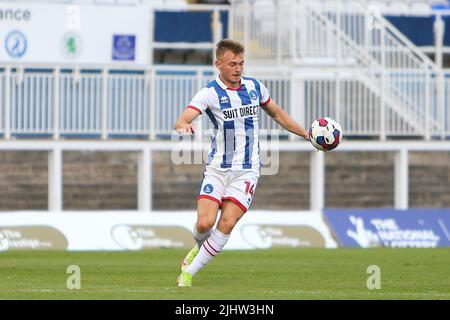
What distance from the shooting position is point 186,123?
1477cm

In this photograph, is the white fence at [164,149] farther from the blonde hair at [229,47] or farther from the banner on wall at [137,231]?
the blonde hair at [229,47]

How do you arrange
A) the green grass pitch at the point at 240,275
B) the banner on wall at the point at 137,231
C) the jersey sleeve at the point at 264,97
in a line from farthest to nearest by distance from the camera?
the banner on wall at the point at 137,231
the jersey sleeve at the point at 264,97
the green grass pitch at the point at 240,275

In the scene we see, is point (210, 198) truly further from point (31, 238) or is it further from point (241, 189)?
point (31, 238)

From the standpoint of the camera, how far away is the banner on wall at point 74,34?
28703 millimetres

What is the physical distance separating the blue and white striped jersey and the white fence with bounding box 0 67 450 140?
13094mm

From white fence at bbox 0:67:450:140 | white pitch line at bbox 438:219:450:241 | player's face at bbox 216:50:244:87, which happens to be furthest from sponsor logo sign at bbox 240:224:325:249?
player's face at bbox 216:50:244:87

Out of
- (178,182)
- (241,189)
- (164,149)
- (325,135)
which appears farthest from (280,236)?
(241,189)

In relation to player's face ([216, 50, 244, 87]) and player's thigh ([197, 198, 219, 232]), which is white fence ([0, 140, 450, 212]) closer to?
player's face ([216, 50, 244, 87])

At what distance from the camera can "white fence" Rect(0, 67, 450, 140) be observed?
93.6 feet

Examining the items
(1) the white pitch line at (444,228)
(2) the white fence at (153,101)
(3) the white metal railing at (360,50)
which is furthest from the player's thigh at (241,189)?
(3) the white metal railing at (360,50)

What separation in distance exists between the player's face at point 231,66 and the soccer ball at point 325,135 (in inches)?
41.6

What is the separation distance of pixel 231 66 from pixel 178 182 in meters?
15.7
